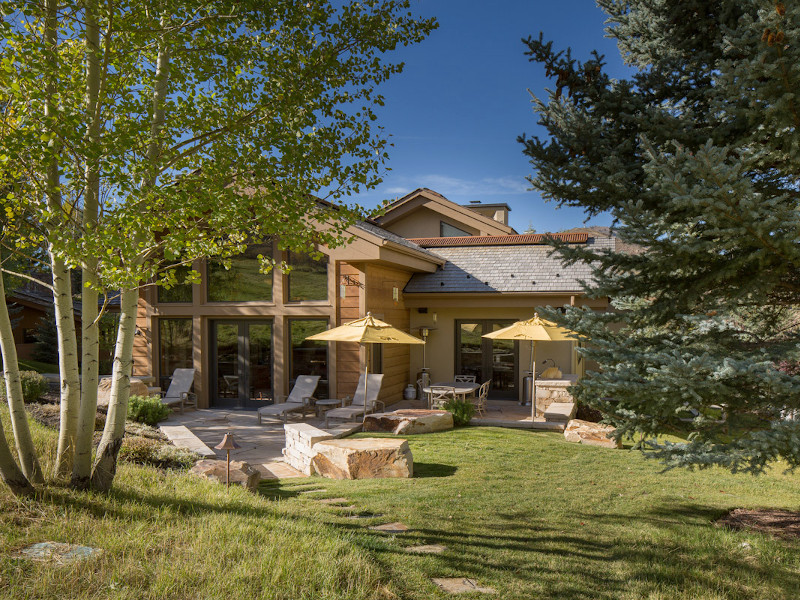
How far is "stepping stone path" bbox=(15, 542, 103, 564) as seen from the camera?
12.6ft

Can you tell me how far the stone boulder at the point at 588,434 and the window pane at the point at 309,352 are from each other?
6179 millimetres

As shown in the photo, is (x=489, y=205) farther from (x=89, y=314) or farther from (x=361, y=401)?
(x=89, y=314)

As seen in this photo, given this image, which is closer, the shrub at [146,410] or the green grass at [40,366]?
the shrub at [146,410]

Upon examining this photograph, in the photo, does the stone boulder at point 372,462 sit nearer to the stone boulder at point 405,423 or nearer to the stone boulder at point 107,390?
the stone boulder at point 405,423

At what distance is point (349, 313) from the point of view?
13664 mm

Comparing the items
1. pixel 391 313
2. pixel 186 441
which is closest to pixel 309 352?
pixel 391 313

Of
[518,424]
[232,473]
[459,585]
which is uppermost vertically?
[232,473]

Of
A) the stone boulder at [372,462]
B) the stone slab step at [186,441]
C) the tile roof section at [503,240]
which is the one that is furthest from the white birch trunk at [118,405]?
the tile roof section at [503,240]

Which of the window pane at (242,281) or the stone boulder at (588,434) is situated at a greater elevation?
the window pane at (242,281)

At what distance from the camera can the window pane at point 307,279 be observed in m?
14.1

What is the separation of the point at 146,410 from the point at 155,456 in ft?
14.5

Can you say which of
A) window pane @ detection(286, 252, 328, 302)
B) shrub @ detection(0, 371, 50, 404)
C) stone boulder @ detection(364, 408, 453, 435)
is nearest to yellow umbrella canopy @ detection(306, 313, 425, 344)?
stone boulder @ detection(364, 408, 453, 435)

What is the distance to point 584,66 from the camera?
6.06m

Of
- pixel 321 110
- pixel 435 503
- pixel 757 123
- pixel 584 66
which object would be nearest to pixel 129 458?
pixel 435 503
